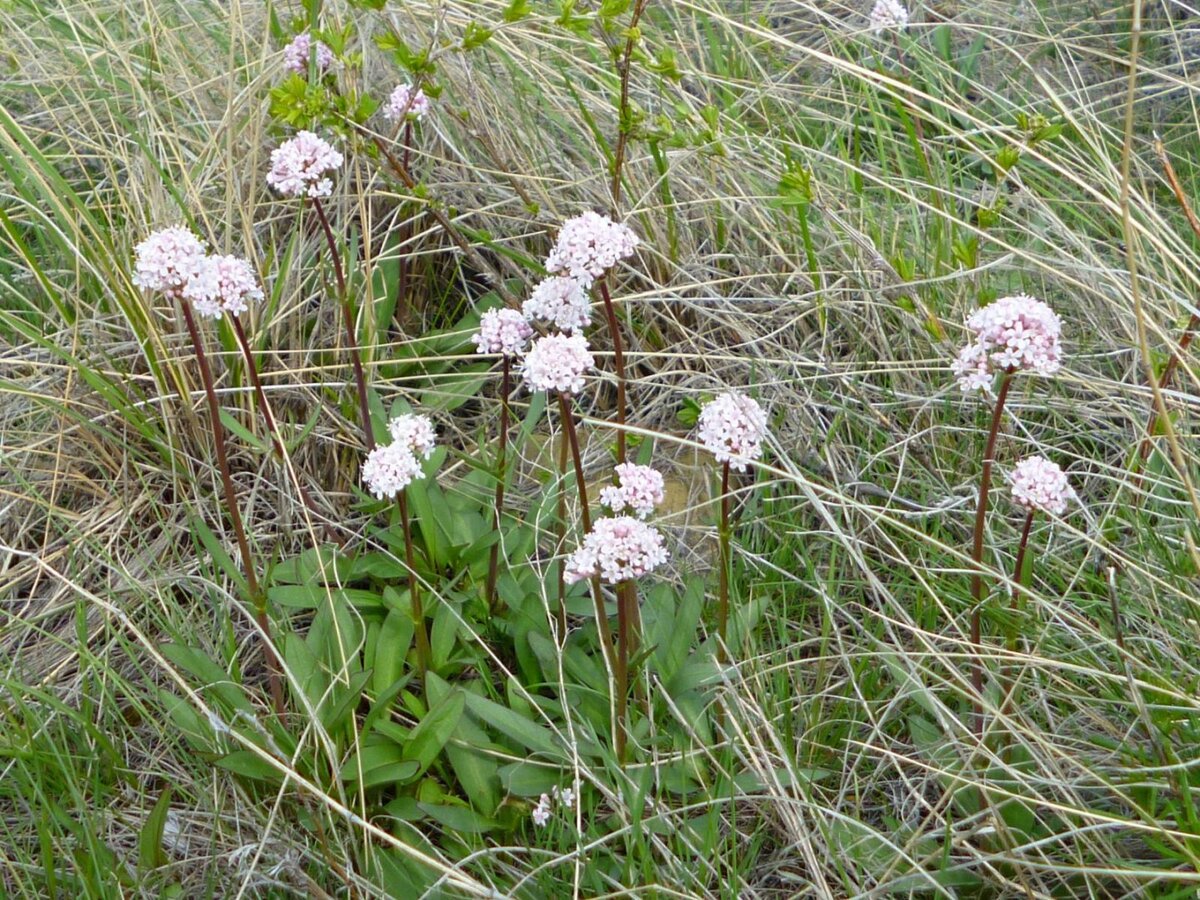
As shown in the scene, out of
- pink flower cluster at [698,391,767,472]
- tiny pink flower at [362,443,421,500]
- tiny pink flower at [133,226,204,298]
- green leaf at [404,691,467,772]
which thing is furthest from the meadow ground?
tiny pink flower at [133,226,204,298]

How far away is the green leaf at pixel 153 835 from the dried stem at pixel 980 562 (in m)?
1.38

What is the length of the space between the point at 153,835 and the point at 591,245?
1272mm

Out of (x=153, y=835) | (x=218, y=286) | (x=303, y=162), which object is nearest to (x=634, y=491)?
(x=218, y=286)

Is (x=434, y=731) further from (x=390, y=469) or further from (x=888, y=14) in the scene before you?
(x=888, y=14)

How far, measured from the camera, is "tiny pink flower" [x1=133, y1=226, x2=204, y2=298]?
188cm

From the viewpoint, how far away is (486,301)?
3016 millimetres

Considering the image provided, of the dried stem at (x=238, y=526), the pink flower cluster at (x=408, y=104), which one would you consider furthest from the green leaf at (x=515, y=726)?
the pink flower cluster at (x=408, y=104)

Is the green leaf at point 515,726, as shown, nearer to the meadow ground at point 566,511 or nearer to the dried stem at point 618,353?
the meadow ground at point 566,511

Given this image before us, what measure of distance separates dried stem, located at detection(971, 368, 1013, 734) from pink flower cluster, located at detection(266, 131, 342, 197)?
127 centimetres

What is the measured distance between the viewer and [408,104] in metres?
2.70

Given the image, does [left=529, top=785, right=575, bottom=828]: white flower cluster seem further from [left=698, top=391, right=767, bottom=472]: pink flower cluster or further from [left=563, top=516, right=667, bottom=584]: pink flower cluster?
[left=698, top=391, right=767, bottom=472]: pink flower cluster

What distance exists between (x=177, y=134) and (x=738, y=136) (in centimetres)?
154

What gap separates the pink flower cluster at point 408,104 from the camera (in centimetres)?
270

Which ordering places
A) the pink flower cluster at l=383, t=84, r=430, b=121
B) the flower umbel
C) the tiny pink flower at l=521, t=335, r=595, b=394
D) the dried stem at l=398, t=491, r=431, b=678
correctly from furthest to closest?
the flower umbel
the pink flower cluster at l=383, t=84, r=430, b=121
the dried stem at l=398, t=491, r=431, b=678
the tiny pink flower at l=521, t=335, r=595, b=394
